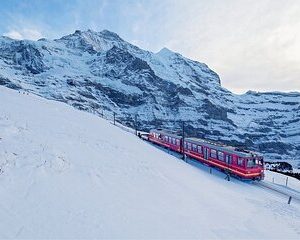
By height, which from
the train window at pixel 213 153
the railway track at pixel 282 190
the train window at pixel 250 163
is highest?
the train window at pixel 213 153

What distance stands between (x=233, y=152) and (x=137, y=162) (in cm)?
1612

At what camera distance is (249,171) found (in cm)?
3284

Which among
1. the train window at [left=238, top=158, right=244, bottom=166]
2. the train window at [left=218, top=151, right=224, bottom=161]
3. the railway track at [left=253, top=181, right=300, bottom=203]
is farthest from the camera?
the train window at [left=218, top=151, right=224, bottom=161]

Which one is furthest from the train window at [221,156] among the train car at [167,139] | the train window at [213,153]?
the train car at [167,139]

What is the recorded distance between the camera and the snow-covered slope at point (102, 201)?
1027 centimetres

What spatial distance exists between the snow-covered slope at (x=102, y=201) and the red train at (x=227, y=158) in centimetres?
1118

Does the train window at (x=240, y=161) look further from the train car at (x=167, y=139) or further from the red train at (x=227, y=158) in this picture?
the train car at (x=167, y=139)

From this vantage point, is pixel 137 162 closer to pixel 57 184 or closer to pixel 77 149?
pixel 77 149

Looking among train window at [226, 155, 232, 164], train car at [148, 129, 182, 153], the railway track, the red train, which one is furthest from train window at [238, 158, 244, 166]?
train car at [148, 129, 182, 153]

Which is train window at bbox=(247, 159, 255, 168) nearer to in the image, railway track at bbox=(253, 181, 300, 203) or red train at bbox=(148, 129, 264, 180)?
red train at bbox=(148, 129, 264, 180)

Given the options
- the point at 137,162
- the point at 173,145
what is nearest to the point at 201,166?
the point at 173,145

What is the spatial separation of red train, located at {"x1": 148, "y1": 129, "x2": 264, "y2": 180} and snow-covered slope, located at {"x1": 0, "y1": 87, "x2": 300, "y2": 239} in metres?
11.2

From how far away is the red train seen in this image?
3310cm

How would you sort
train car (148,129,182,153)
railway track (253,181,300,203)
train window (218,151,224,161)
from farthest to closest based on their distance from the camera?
train car (148,129,182,153)
train window (218,151,224,161)
railway track (253,181,300,203)
